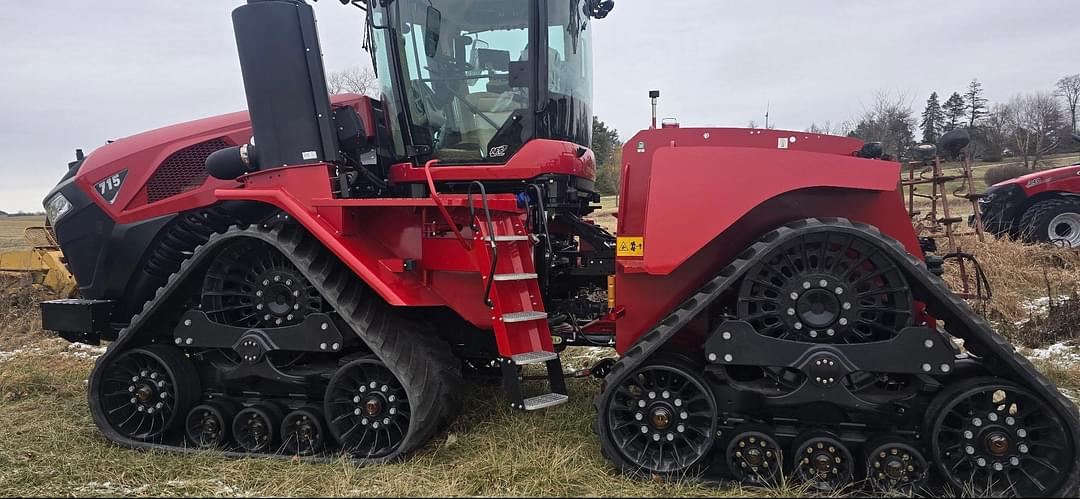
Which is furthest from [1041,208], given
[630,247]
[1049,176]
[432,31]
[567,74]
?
[432,31]

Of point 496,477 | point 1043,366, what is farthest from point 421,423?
point 1043,366

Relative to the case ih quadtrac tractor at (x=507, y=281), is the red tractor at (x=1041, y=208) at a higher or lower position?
lower

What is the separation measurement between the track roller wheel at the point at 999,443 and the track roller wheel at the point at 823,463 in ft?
1.38

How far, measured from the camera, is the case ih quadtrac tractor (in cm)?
323

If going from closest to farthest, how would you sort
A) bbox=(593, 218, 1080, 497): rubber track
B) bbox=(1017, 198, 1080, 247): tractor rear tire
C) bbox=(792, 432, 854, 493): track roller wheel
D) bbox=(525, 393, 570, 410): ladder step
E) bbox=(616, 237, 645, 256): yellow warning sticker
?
bbox=(593, 218, 1080, 497): rubber track
bbox=(792, 432, 854, 493): track roller wheel
bbox=(616, 237, 645, 256): yellow warning sticker
bbox=(525, 393, 570, 410): ladder step
bbox=(1017, 198, 1080, 247): tractor rear tire

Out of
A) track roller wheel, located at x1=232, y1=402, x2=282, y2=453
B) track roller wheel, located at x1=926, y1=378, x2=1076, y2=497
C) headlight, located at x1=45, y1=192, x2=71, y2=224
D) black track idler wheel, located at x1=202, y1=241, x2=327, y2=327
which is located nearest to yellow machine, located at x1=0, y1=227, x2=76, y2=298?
headlight, located at x1=45, y1=192, x2=71, y2=224

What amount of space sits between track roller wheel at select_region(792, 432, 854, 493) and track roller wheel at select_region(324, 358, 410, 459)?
7.17 ft

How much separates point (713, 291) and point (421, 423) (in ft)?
5.97

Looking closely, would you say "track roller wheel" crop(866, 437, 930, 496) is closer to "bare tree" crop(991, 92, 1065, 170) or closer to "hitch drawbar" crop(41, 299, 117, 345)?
"hitch drawbar" crop(41, 299, 117, 345)

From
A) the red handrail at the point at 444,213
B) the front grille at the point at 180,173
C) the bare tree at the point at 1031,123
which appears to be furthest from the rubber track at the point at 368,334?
the bare tree at the point at 1031,123

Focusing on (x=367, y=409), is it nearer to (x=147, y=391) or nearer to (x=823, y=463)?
(x=147, y=391)

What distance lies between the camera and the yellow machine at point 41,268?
28.4 feet

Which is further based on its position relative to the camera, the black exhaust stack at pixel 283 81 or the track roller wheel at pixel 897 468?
the black exhaust stack at pixel 283 81

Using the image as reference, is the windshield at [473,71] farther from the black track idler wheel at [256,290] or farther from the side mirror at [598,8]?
the black track idler wheel at [256,290]
